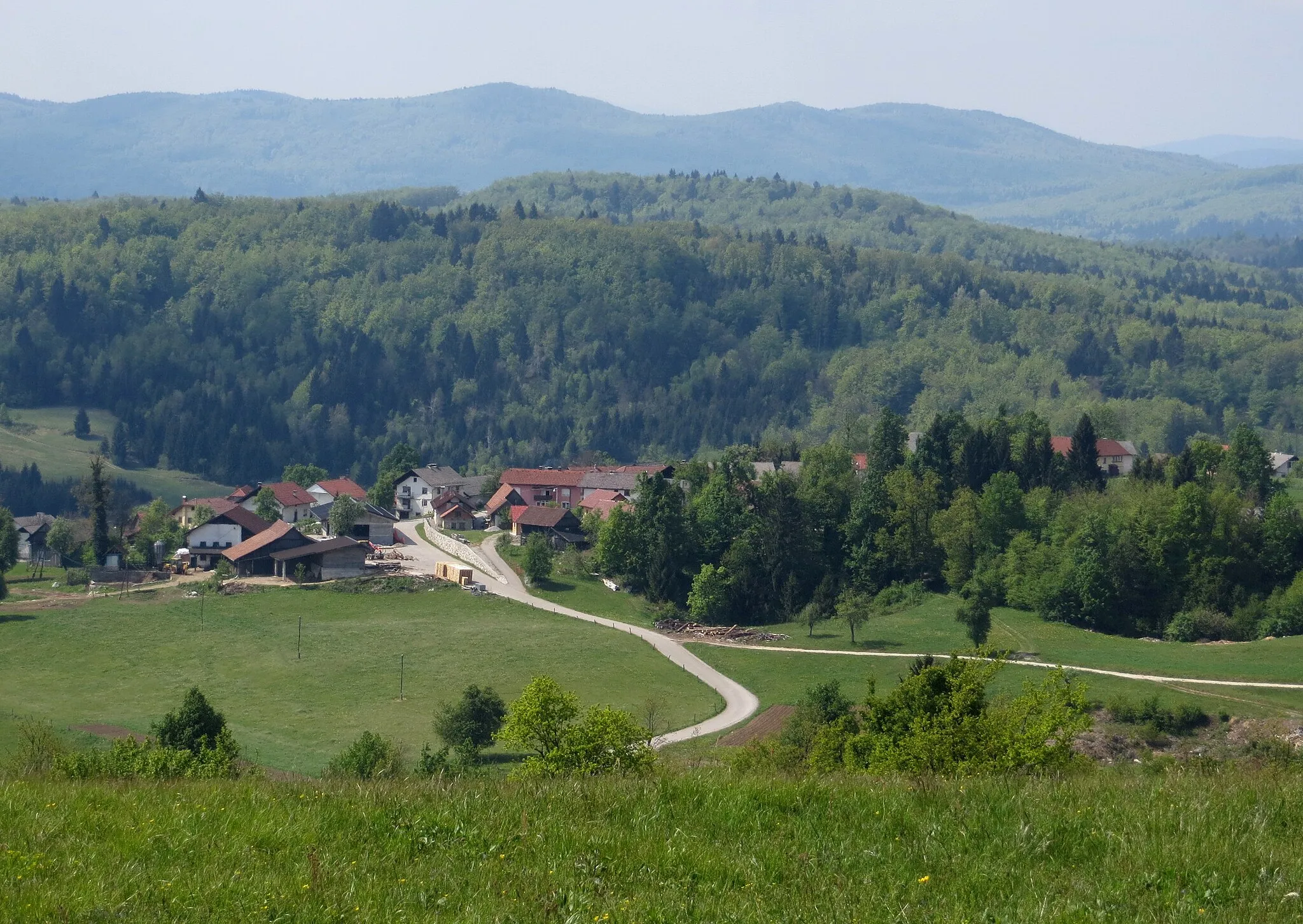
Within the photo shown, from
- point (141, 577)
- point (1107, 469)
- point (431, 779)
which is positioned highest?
point (431, 779)

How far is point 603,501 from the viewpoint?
117 m

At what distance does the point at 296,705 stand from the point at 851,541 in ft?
143

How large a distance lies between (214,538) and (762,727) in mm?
58688

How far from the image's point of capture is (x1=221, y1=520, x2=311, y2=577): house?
324 ft

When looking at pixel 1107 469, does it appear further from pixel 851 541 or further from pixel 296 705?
pixel 296 705

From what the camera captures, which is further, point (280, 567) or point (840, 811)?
point (280, 567)

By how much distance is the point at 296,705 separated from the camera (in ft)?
210

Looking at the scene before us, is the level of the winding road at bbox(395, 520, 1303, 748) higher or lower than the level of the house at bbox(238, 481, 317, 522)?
higher

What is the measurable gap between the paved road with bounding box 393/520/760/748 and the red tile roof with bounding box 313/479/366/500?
1231cm

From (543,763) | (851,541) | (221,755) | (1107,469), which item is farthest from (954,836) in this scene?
(1107,469)

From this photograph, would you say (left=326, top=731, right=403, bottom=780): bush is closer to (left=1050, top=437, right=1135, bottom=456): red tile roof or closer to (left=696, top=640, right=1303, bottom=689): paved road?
(left=696, top=640, right=1303, bottom=689): paved road

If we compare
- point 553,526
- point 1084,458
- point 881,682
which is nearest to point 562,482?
point 553,526

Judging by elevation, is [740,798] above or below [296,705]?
above

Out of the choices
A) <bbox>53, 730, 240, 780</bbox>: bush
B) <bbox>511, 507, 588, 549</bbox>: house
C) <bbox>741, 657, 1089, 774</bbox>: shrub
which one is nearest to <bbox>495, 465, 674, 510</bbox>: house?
<bbox>511, 507, 588, 549</bbox>: house
